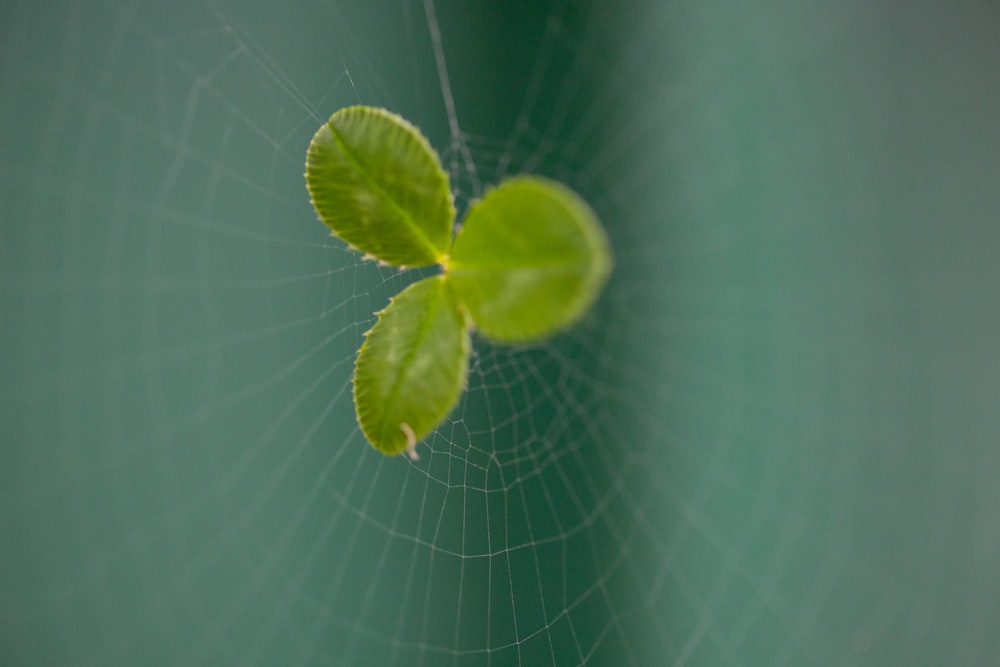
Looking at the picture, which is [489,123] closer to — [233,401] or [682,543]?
[233,401]

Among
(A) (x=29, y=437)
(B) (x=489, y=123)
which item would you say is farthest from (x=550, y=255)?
(B) (x=489, y=123)

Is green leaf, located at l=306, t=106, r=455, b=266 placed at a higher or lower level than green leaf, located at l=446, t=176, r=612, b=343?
higher

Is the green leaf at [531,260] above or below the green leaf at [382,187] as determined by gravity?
below

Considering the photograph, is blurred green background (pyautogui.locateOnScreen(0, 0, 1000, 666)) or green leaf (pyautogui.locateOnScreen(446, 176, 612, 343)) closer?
green leaf (pyautogui.locateOnScreen(446, 176, 612, 343))

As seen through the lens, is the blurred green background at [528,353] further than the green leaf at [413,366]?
Yes
